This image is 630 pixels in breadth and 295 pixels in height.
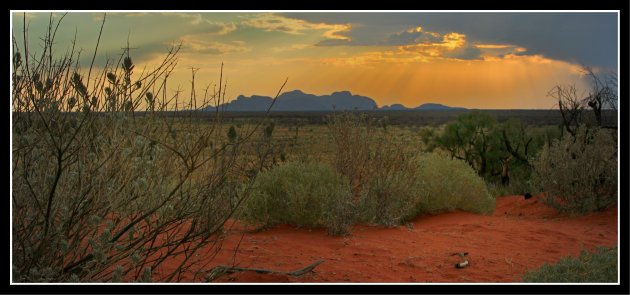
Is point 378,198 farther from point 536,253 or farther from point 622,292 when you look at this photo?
A: point 622,292

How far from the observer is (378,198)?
33.1 feet

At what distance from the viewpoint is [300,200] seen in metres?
8.88

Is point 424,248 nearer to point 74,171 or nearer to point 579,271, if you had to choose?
point 579,271

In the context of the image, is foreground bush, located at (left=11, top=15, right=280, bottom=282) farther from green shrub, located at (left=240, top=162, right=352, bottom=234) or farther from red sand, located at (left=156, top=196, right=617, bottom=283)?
green shrub, located at (left=240, top=162, right=352, bottom=234)

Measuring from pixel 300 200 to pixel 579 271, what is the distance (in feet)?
11.3

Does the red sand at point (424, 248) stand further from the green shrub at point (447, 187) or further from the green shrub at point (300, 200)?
the green shrub at point (447, 187)

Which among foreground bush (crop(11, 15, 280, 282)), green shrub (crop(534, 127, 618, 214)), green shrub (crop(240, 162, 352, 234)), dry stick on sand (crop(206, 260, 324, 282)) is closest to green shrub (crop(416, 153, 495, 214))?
green shrub (crop(534, 127, 618, 214))

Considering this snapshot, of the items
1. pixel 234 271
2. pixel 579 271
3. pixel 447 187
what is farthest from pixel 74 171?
pixel 447 187

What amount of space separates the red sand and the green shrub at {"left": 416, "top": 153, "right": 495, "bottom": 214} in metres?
0.32

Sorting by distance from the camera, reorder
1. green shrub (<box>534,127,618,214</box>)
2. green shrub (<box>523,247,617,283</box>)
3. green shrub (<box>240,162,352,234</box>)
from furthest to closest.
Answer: green shrub (<box>534,127,618,214</box>), green shrub (<box>240,162,352,234</box>), green shrub (<box>523,247,617,283</box>)

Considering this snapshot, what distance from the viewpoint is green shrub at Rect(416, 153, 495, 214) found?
38.1 feet

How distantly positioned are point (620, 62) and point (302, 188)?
14.4 ft

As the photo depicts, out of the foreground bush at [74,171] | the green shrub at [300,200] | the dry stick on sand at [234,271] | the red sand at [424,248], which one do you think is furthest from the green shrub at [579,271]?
the foreground bush at [74,171]

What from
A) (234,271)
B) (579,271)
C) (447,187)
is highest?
(447,187)
